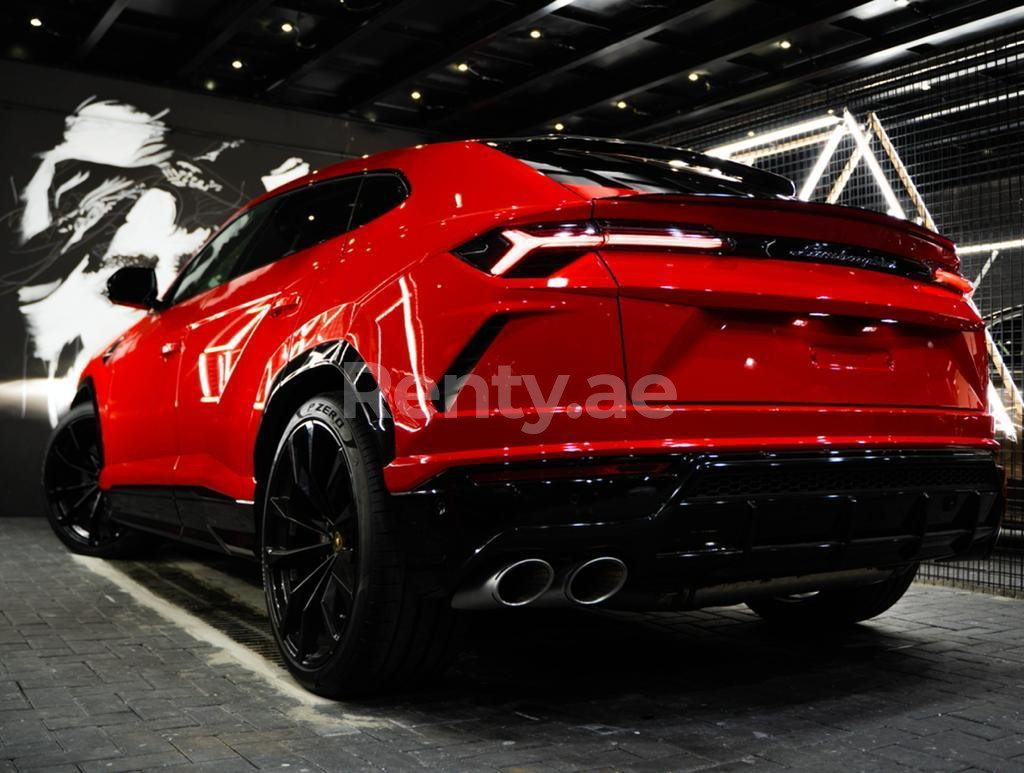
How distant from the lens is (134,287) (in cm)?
470

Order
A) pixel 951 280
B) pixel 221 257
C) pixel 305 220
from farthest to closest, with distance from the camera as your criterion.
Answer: pixel 221 257
pixel 305 220
pixel 951 280

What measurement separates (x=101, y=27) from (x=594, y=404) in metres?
7.01

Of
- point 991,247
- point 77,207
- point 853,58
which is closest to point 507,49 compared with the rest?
point 853,58

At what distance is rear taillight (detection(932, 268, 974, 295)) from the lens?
2.99 meters

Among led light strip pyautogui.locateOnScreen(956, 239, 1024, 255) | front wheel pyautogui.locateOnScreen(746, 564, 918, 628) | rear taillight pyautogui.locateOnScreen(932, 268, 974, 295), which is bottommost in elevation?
front wheel pyautogui.locateOnScreen(746, 564, 918, 628)

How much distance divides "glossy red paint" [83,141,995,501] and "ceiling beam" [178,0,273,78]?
4978 millimetres

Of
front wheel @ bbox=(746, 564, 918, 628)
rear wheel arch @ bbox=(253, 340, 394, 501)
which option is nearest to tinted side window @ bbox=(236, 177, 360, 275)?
rear wheel arch @ bbox=(253, 340, 394, 501)

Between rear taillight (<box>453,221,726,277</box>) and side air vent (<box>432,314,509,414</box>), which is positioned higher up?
rear taillight (<box>453,221,726,277</box>)

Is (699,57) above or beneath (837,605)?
above

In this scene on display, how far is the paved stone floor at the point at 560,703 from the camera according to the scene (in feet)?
7.95

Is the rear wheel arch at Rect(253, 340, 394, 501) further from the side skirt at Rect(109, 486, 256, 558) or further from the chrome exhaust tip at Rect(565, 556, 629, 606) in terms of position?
the chrome exhaust tip at Rect(565, 556, 629, 606)

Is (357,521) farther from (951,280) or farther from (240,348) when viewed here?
(951,280)

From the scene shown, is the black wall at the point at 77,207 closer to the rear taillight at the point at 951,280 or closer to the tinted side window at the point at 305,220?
the tinted side window at the point at 305,220

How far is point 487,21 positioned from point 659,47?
1.50 m
